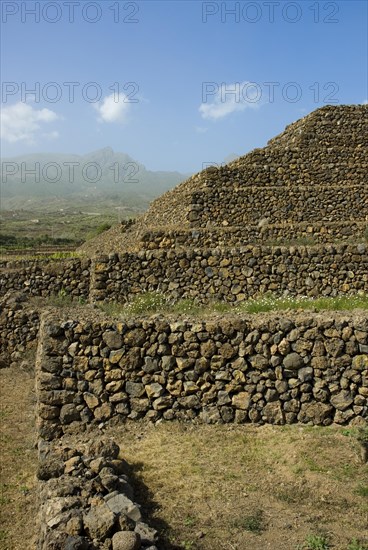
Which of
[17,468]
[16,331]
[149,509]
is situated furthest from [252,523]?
[16,331]

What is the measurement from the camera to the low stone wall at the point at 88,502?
200 inches

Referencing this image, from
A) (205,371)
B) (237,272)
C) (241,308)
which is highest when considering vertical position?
(237,272)

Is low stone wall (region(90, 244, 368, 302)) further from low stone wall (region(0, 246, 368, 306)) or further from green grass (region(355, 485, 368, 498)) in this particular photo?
green grass (region(355, 485, 368, 498))

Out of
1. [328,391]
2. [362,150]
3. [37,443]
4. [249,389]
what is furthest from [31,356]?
[362,150]

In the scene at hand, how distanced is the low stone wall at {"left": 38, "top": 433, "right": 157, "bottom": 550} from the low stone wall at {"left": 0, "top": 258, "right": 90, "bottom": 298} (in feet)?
33.0

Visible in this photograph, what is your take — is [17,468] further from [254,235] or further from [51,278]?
[254,235]

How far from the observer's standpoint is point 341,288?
563 inches

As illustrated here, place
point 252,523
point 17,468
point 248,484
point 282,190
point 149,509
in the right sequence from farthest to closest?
point 282,190 < point 17,468 < point 248,484 < point 149,509 < point 252,523

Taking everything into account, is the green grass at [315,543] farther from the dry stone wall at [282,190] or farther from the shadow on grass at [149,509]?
the dry stone wall at [282,190]

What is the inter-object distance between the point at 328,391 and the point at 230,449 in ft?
6.39

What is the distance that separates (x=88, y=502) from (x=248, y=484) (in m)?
2.19

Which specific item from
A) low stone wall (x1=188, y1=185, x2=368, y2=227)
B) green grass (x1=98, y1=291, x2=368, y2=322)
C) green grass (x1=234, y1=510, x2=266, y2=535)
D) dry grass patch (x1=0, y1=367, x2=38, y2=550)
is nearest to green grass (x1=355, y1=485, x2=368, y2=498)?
green grass (x1=234, y1=510, x2=266, y2=535)

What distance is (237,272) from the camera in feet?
45.9

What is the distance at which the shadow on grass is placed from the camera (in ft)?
18.5
